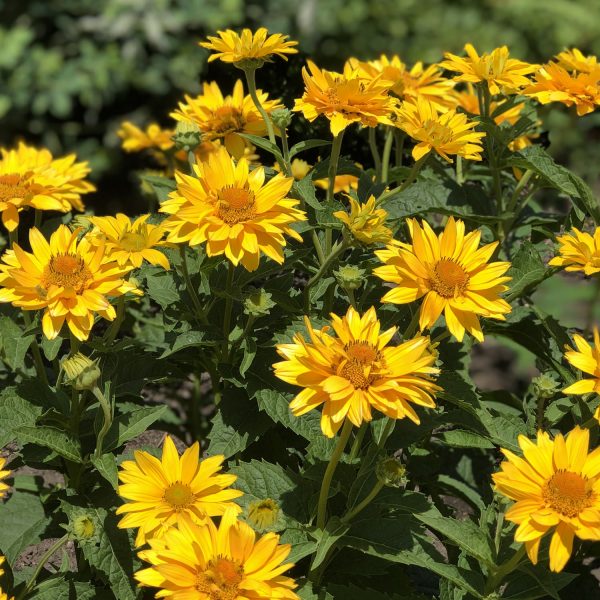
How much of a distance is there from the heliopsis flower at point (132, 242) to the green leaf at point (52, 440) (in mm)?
276

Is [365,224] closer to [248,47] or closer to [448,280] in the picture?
[448,280]

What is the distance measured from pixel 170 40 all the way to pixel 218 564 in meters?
3.06

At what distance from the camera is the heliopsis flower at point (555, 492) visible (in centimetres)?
111

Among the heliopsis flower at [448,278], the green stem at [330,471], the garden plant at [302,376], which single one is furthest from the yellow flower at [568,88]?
the green stem at [330,471]

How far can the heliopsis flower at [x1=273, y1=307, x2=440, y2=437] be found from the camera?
3.71 ft

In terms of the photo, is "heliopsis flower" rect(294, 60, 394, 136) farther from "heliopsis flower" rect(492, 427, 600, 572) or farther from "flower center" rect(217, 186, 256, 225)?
"heliopsis flower" rect(492, 427, 600, 572)

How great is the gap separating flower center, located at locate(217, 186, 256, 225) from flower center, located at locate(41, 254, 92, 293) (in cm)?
22

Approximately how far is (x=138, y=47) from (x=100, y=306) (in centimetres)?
270

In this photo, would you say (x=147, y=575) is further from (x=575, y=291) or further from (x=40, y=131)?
(x=40, y=131)

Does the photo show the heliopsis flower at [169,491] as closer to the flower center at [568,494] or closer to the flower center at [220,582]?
the flower center at [220,582]

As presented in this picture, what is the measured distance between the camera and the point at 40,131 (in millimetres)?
3947

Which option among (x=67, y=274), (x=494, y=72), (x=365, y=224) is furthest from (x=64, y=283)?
(x=494, y=72)

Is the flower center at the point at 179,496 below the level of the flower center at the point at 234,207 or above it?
below

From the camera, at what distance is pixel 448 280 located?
4.29 ft
